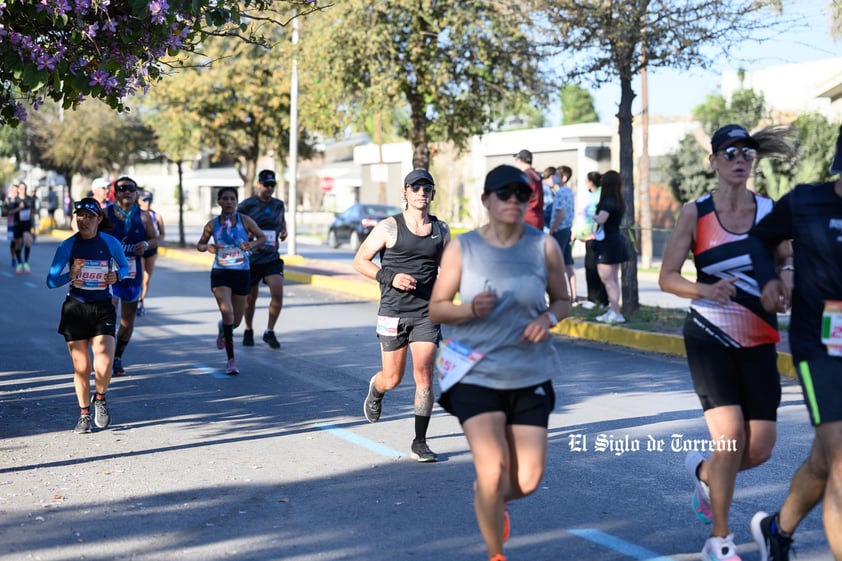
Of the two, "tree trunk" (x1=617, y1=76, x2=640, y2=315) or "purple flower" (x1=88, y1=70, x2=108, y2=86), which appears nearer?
"purple flower" (x1=88, y1=70, x2=108, y2=86)

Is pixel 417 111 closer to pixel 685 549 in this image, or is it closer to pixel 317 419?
pixel 317 419

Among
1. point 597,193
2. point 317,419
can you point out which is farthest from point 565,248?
point 317,419

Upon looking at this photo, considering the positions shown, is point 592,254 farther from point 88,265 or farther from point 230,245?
point 88,265

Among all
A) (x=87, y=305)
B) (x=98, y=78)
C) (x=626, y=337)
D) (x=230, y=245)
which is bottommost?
(x=626, y=337)

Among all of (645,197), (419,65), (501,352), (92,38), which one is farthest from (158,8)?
(645,197)

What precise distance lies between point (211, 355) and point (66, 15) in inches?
231

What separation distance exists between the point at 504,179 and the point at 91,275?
4.62 metres

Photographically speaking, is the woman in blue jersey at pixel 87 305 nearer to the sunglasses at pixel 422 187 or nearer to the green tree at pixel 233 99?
the sunglasses at pixel 422 187

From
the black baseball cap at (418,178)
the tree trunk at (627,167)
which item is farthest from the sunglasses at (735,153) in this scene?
the tree trunk at (627,167)

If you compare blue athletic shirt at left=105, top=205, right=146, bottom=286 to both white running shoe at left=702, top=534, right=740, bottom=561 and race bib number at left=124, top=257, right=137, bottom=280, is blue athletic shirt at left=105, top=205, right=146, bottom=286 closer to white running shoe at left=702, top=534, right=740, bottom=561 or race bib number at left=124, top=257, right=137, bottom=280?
race bib number at left=124, top=257, right=137, bottom=280

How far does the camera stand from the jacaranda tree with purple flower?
7652 millimetres

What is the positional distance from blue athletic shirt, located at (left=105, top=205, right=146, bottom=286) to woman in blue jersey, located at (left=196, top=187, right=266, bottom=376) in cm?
62

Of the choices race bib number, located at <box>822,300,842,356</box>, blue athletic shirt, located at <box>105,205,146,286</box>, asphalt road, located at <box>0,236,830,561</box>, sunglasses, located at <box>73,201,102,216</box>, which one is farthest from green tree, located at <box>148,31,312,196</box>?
race bib number, located at <box>822,300,842,356</box>

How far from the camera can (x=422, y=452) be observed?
770cm
